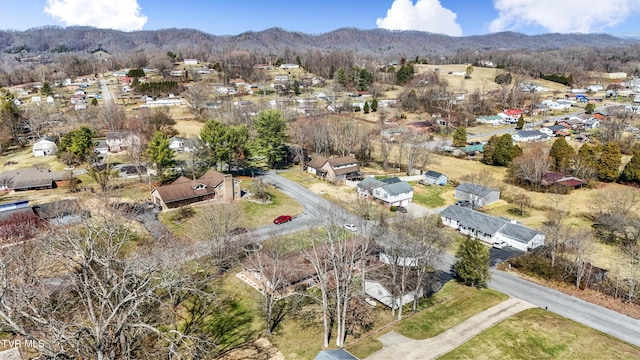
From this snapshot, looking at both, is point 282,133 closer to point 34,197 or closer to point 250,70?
point 34,197

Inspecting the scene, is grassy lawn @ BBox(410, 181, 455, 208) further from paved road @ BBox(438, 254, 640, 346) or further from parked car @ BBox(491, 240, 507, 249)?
paved road @ BBox(438, 254, 640, 346)

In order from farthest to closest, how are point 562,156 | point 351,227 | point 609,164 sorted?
point 562,156 < point 609,164 < point 351,227

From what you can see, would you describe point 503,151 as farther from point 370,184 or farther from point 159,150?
point 159,150

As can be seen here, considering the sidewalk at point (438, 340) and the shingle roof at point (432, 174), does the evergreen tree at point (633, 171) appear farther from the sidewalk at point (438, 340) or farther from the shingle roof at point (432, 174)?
the sidewalk at point (438, 340)

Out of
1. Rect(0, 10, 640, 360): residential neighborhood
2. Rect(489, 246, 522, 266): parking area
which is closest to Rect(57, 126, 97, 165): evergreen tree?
Rect(0, 10, 640, 360): residential neighborhood

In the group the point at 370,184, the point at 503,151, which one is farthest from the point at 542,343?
the point at 503,151

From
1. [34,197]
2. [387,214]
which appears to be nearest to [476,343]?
[387,214]
